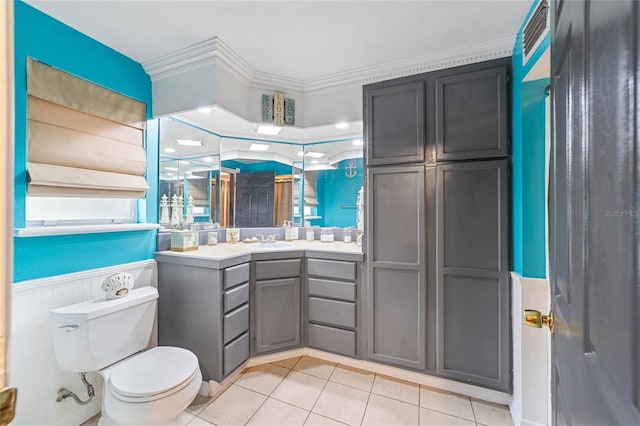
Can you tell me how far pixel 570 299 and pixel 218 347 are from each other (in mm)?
1888

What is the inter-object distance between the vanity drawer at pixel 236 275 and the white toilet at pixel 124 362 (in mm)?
480

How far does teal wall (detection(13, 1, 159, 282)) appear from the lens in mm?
1393

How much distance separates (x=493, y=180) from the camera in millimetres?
1726

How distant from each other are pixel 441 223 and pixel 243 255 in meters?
1.43

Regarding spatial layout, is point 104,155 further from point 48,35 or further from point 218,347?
point 218,347

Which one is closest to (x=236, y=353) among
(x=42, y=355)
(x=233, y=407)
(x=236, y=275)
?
(x=233, y=407)

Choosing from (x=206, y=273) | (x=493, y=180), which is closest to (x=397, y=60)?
(x=493, y=180)

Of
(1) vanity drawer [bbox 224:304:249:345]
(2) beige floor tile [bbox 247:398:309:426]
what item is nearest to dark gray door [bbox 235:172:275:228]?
(1) vanity drawer [bbox 224:304:249:345]

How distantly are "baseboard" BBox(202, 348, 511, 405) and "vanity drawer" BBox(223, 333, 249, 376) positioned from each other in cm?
8

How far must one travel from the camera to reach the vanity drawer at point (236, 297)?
Answer: 6.10ft

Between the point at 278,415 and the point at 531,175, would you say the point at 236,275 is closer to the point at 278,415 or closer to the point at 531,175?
the point at 278,415

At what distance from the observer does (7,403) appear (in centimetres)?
38

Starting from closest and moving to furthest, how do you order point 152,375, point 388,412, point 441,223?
point 152,375 → point 388,412 → point 441,223

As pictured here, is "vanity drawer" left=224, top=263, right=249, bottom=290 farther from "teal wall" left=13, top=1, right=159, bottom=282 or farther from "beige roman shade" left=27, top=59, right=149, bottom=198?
"beige roman shade" left=27, top=59, right=149, bottom=198
